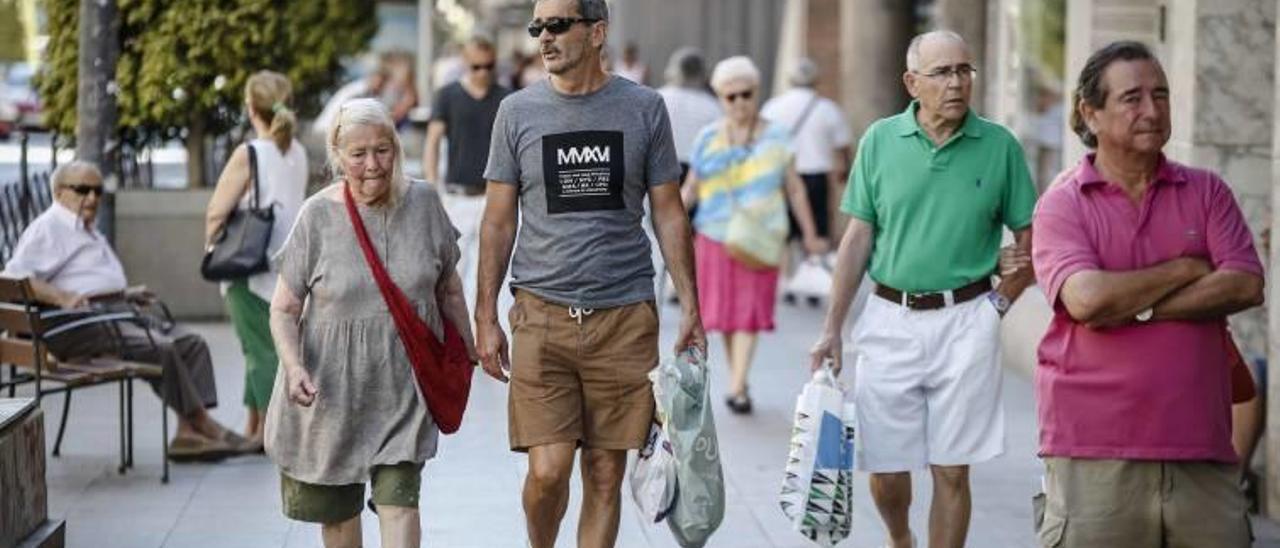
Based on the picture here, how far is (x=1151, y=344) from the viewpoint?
5.37 m

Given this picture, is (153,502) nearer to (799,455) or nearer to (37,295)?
(37,295)

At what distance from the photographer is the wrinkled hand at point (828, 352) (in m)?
7.43

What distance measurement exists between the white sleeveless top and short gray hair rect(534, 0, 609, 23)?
3.30m

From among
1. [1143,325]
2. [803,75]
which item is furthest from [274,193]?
[803,75]

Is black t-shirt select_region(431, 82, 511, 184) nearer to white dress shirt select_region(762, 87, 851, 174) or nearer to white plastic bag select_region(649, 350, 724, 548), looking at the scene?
white dress shirt select_region(762, 87, 851, 174)

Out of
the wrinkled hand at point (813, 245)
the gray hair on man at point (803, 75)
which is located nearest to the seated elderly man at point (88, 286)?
the wrinkled hand at point (813, 245)

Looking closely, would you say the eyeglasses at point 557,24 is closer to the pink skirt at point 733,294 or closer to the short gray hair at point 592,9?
the short gray hair at point 592,9

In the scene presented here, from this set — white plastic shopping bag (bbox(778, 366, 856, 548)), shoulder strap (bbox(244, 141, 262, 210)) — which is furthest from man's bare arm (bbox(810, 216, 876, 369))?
shoulder strap (bbox(244, 141, 262, 210))

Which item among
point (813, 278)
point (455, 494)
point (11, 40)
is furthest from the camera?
point (11, 40)

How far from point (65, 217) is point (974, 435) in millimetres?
4300

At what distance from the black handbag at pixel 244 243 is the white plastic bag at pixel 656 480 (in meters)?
3.29

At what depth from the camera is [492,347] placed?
23.4 ft

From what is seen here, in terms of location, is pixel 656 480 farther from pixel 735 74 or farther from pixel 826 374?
pixel 735 74

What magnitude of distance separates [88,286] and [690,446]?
3.99 m
